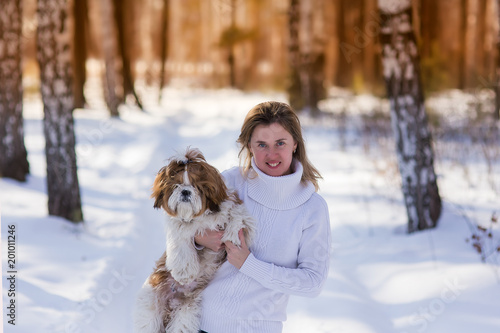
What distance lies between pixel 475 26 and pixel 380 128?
18.7 meters

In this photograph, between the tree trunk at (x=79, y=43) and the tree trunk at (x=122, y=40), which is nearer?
the tree trunk at (x=79, y=43)

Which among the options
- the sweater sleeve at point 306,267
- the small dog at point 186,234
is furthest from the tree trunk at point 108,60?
the sweater sleeve at point 306,267

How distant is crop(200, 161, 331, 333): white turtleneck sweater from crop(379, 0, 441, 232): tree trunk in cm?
420

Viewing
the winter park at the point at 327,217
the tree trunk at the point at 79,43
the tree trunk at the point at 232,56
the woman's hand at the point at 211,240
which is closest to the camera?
the woman's hand at the point at 211,240

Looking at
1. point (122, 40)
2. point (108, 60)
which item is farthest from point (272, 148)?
point (122, 40)

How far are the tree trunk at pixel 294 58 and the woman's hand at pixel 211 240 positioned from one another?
18.2 m

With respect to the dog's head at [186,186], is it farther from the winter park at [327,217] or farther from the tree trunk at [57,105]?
the tree trunk at [57,105]

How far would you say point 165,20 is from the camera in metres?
29.4

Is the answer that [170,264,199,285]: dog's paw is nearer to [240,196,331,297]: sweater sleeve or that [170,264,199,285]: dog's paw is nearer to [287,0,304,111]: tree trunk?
[240,196,331,297]: sweater sleeve

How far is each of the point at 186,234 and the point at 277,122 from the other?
2.79 feet

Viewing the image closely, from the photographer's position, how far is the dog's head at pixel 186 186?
2760 millimetres

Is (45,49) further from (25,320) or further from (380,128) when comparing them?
(380,128)

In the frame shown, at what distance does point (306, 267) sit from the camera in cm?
282

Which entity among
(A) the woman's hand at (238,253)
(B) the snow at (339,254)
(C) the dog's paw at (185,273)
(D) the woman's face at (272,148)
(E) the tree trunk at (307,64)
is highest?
(E) the tree trunk at (307,64)
